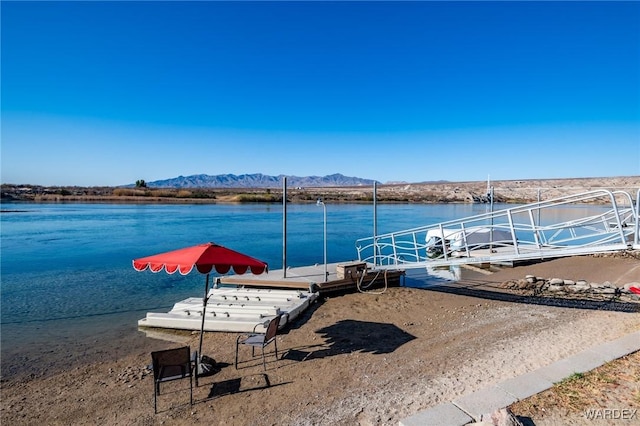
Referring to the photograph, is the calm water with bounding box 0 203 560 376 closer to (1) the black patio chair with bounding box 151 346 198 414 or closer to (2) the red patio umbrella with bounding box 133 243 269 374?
(1) the black patio chair with bounding box 151 346 198 414

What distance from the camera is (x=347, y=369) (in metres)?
5.92

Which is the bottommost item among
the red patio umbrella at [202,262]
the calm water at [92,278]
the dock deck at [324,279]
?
the calm water at [92,278]

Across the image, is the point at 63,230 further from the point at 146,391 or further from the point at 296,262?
the point at 146,391

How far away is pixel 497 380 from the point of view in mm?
5246

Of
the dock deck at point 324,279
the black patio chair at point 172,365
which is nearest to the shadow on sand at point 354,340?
the black patio chair at point 172,365

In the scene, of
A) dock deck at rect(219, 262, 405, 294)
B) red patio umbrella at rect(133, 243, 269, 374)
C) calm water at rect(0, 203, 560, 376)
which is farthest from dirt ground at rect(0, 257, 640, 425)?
calm water at rect(0, 203, 560, 376)

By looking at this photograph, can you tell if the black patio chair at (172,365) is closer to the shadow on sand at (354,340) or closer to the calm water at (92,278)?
the shadow on sand at (354,340)

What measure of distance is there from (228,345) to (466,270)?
39.5 ft

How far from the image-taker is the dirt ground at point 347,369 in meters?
4.74

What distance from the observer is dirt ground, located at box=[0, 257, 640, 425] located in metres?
4.74

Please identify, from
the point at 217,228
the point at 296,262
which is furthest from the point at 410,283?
the point at 217,228

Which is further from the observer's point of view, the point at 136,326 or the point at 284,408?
the point at 136,326

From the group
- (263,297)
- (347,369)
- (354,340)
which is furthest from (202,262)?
(263,297)

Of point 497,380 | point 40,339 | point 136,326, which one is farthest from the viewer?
point 136,326
